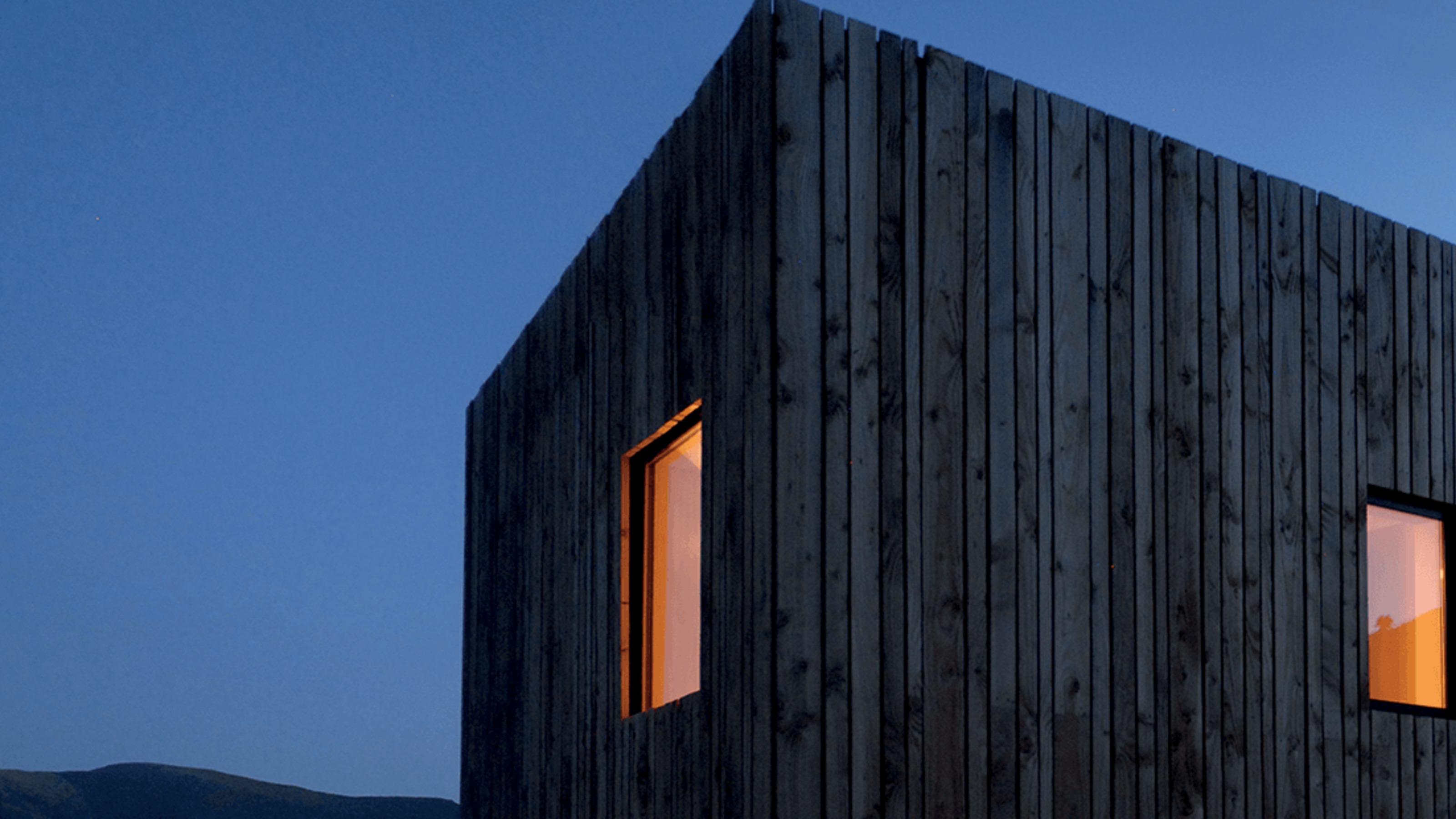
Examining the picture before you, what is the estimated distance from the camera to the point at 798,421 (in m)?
4.49

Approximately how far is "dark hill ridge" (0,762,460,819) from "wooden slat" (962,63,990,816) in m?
57.5

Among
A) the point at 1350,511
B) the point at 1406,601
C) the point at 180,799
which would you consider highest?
the point at 1350,511

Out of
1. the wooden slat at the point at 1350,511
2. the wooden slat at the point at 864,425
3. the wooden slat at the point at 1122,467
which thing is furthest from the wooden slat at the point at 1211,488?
the wooden slat at the point at 864,425

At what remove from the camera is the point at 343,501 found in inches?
4555

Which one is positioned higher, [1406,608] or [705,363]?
[705,363]

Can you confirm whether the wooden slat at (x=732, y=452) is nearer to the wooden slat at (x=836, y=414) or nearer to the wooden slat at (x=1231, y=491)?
the wooden slat at (x=836, y=414)

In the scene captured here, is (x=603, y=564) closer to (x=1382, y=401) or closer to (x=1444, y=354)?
(x=1382, y=401)

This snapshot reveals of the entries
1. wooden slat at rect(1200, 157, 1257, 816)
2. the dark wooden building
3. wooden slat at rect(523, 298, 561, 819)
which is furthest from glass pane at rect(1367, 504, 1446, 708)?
wooden slat at rect(523, 298, 561, 819)

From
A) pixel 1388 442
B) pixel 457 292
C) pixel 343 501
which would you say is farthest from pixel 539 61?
pixel 1388 442

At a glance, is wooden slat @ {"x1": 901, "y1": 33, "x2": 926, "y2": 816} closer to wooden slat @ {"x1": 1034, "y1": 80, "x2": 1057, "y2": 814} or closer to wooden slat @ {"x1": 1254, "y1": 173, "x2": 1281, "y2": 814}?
wooden slat @ {"x1": 1034, "y1": 80, "x2": 1057, "y2": 814}

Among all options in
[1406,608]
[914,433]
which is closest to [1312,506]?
[1406,608]

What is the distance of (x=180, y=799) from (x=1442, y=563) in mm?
59597

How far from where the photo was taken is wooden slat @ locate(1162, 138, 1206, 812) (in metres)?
5.17

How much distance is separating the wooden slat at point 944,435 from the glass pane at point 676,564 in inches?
35.9
